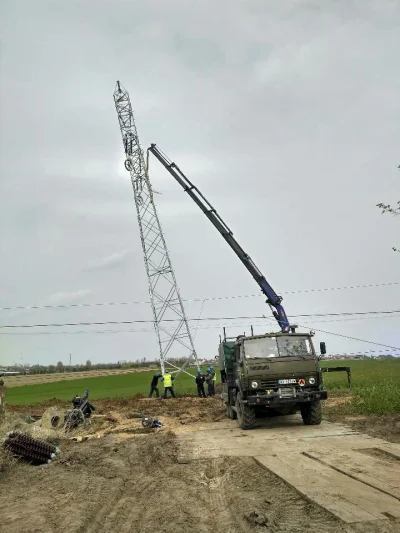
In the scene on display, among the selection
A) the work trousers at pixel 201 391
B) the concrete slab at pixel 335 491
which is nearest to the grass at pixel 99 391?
the work trousers at pixel 201 391

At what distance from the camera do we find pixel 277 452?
10312 millimetres

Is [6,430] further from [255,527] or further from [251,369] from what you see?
[255,527]

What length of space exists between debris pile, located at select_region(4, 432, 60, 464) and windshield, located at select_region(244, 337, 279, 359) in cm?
578

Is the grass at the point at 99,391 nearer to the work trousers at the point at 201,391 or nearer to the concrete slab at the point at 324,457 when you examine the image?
the work trousers at the point at 201,391

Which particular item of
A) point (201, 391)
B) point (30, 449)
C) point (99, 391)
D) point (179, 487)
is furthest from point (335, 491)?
point (99, 391)

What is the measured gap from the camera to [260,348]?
1448 centimetres

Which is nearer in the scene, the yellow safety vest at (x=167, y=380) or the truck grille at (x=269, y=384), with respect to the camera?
the truck grille at (x=269, y=384)

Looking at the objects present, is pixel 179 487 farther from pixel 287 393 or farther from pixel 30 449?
pixel 287 393

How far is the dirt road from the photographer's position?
5914 millimetres

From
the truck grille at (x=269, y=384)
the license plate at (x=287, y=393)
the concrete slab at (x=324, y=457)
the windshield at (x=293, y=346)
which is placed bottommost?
the concrete slab at (x=324, y=457)

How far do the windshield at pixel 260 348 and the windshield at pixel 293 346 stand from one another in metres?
0.17

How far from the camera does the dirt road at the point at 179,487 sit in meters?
5.91

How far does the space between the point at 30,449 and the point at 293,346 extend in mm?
7309

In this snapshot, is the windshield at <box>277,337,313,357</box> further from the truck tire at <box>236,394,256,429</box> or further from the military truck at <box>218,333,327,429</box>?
the truck tire at <box>236,394,256,429</box>
